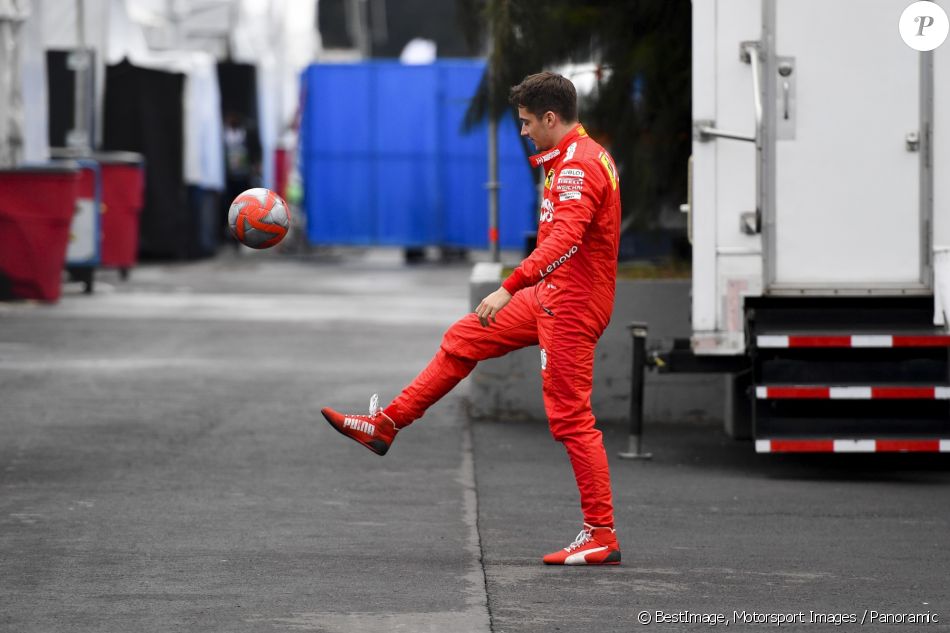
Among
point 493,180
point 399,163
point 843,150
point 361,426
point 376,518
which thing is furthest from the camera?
point 399,163

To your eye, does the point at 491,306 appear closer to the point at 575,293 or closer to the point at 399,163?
the point at 575,293

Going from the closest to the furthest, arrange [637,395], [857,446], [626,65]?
[857,446] → [637,395] → [626,65]

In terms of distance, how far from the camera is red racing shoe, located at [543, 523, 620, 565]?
6898 millimetres

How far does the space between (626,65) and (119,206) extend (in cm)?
1305

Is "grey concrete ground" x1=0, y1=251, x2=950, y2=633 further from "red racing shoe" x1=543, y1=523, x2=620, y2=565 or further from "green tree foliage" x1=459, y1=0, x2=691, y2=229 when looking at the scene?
"green tree foliage" x1=459, y1=0, x2=691, y2=229

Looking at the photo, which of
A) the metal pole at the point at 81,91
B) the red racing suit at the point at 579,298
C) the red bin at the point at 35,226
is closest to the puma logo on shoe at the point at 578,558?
the red racing suit at the point at 579,298

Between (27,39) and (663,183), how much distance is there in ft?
38.6

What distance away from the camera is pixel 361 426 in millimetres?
7188

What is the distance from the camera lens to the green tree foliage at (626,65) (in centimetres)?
1162

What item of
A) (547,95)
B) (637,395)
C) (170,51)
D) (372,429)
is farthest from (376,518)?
(170,51)

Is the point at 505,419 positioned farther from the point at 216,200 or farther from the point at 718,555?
the point at 216,200

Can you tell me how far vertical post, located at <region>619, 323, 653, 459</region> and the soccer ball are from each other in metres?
2.48

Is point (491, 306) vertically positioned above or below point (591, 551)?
above

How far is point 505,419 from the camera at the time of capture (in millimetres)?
11312
